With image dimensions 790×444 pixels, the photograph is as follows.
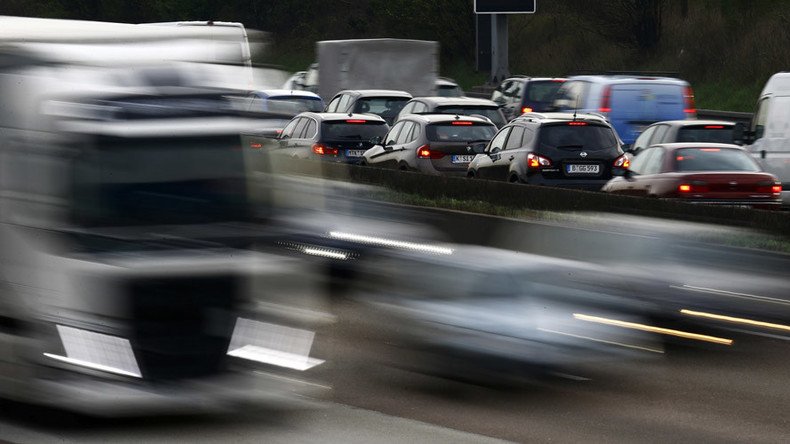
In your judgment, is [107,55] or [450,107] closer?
[107,55]

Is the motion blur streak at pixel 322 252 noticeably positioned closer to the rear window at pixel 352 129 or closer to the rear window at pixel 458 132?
the rear window at pixel 458 132

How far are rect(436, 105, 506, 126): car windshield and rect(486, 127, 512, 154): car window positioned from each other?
501 centimetres

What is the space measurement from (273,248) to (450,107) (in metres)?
20.6

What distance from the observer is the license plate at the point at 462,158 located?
26.1 metres

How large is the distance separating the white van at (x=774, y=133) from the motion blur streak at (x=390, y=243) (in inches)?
376

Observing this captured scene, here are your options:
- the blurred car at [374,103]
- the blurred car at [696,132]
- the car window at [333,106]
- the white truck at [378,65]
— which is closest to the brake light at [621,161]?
the blurred car at [696,132]

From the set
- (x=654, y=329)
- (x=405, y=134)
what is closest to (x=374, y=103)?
(x=405, y=134)

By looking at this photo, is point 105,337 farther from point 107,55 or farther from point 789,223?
point 789,223

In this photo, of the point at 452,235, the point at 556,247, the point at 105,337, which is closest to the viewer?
the point at 105,337

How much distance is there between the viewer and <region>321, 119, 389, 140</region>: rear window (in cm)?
2793

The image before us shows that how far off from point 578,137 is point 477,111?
663 centimetres

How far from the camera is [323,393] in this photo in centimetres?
1028

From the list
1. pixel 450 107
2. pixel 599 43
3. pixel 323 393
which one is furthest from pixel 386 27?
pixel 323 393

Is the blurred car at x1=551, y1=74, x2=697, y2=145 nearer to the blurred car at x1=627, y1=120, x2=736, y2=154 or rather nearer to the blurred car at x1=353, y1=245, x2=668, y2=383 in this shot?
the blurred car at x1=627, y1=120, x2=736, y2=154
